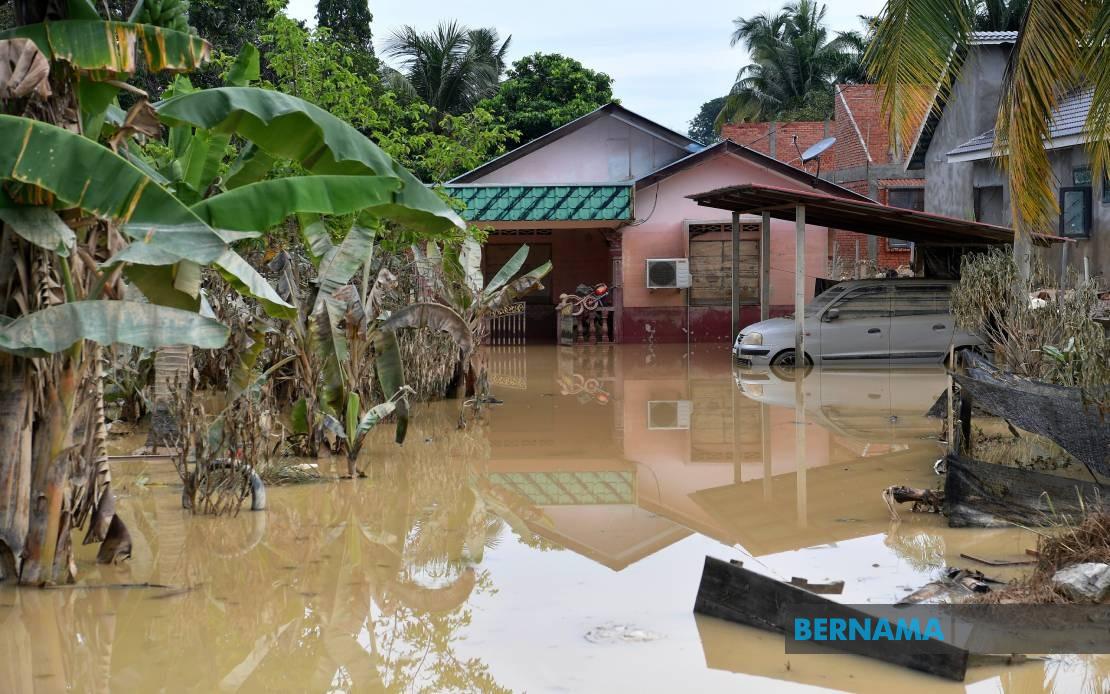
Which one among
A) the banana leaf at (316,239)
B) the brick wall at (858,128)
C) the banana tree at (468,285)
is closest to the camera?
the banana leaf at (316,239)

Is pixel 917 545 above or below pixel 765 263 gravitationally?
below

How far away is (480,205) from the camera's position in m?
23.2

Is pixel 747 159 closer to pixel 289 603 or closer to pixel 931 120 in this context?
pixel 931 120

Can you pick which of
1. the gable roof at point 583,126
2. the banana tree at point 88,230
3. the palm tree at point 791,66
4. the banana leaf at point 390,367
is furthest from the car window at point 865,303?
the palm tree at point 791,66

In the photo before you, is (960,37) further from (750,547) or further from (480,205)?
(480,205)

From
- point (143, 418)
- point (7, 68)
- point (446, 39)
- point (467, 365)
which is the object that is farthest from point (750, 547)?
point (446, 39)

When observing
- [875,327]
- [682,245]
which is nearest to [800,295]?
[875,327]

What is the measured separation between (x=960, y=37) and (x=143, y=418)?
9477 millimetres

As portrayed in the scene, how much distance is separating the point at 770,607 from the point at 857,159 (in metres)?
27.2

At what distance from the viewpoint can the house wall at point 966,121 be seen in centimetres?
2242

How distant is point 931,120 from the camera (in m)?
24.2

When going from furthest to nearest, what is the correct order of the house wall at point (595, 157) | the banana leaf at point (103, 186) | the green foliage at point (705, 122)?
the green foliage at point (705, 122) → the house wall at point (595, 157) → the banana leaf at point (103, 186)

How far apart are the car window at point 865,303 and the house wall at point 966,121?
211 inches

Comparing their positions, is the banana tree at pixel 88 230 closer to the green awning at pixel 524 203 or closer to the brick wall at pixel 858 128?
the green awning at pixel 524 203
